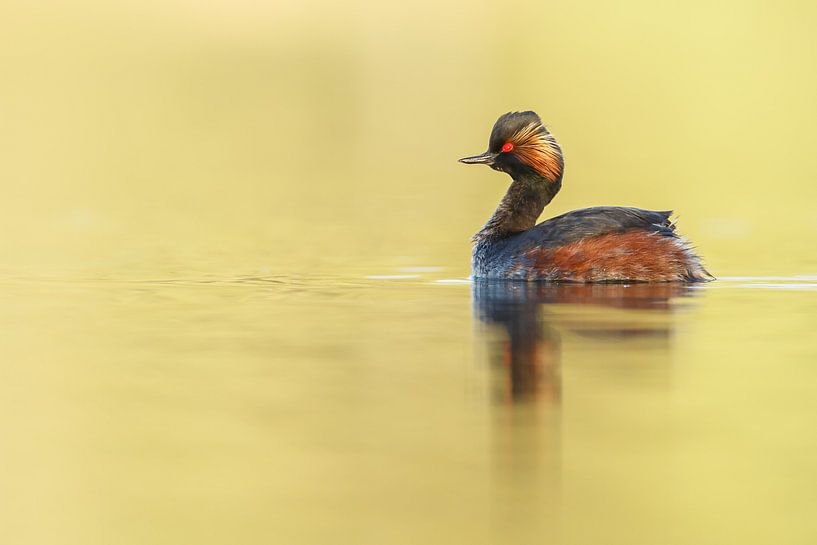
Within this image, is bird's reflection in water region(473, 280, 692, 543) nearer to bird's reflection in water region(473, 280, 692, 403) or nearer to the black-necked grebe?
bird's reflection in water region(473, 280, 692, 403)

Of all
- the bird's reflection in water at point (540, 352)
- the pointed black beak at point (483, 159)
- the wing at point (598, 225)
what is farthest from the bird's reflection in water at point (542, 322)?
the pointed black beak at point (483, 159)

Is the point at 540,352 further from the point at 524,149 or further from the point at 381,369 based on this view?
the point at 524,149

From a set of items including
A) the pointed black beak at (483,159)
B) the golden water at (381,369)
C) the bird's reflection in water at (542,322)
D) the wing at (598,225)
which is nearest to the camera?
the golden water at (381,369)

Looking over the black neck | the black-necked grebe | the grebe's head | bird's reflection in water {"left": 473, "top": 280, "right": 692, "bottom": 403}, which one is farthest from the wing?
the grebe's head

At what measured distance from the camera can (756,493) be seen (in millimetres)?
5059

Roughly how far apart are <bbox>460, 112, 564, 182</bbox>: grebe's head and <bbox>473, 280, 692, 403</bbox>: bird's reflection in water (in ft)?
4.11

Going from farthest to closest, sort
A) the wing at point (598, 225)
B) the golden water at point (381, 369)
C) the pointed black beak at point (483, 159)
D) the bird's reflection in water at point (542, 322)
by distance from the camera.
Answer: the pointed black beak at point (483, 159) → the wing at point (598, 225) → the bird's reflection in water at point (542, 322) → the golden water at point (381, 369)

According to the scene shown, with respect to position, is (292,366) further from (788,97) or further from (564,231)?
(788,97)

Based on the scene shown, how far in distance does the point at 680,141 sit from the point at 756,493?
107ft

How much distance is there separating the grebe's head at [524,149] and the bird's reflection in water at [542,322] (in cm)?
125

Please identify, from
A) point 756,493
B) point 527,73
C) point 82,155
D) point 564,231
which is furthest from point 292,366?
point 527,73

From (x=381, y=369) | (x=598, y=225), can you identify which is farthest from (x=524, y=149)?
(x=381, y=369)

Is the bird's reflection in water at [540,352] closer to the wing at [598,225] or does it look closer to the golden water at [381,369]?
the golden water at [381,369]

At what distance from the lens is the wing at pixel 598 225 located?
11250mm
